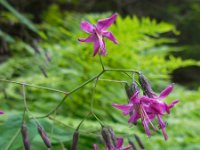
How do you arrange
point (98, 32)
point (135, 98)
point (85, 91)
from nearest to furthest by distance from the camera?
point (135, 98) → point (98, 32) → point (85, 91)

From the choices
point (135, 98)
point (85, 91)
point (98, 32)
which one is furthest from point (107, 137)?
point (85, 91)

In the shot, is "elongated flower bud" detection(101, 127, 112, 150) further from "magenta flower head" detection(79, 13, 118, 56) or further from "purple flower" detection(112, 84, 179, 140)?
"magenta flower head" detection(79, 13, 118, 56)

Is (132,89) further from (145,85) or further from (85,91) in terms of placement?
(85,91)

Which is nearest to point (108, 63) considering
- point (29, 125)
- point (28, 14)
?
point (29, 125)

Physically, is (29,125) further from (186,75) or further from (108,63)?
(186,75)

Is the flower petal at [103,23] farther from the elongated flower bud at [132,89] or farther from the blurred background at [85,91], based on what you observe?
the blurred background at [85,91]

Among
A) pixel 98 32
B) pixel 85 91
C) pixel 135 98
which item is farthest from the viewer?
pixel 85 91

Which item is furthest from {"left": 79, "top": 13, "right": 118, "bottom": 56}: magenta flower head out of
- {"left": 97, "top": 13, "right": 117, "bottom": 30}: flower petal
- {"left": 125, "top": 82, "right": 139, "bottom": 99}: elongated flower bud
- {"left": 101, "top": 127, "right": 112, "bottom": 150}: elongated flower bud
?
{"left": 101, "top": 127, "right": 112, "bottom": 150}: elongated flower bud

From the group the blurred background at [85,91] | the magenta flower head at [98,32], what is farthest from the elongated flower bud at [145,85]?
the blurred background at [85,91]

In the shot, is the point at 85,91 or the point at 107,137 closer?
the point at 107,137

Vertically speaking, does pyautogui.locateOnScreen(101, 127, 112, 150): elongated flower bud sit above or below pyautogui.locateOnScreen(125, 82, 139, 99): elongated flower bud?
below

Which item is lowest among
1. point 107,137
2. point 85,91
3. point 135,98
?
point 107,137

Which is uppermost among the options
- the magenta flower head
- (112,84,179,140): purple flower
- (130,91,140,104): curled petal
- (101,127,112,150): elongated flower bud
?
the magenta flower head
